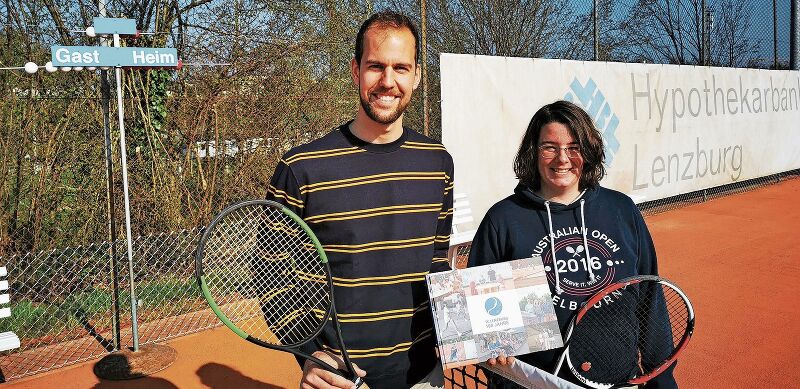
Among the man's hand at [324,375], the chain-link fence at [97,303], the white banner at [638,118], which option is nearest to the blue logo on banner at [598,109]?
the white banner at [638,118]

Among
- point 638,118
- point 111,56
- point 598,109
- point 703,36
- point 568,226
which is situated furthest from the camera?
point 703,36

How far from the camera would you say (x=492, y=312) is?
177cm

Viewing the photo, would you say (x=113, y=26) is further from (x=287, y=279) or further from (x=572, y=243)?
(x=572, y=243)

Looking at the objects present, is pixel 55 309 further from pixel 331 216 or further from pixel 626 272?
pixel 626 272

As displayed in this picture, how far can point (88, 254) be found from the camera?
545cm

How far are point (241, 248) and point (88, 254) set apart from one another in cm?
339

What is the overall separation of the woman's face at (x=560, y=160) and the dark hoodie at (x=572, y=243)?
0.06 metres

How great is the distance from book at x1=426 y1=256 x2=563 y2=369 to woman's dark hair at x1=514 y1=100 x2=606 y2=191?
0.41 meters

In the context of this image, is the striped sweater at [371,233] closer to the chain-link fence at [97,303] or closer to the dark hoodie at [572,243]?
the dark hoodie at [572,243]

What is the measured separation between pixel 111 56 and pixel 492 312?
3.14m

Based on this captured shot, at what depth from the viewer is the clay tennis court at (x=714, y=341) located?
3783 millimetres

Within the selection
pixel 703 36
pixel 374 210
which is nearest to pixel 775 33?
pixel 703 36

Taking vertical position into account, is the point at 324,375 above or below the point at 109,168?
below

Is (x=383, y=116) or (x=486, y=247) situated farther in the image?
(x=486, y=247)
